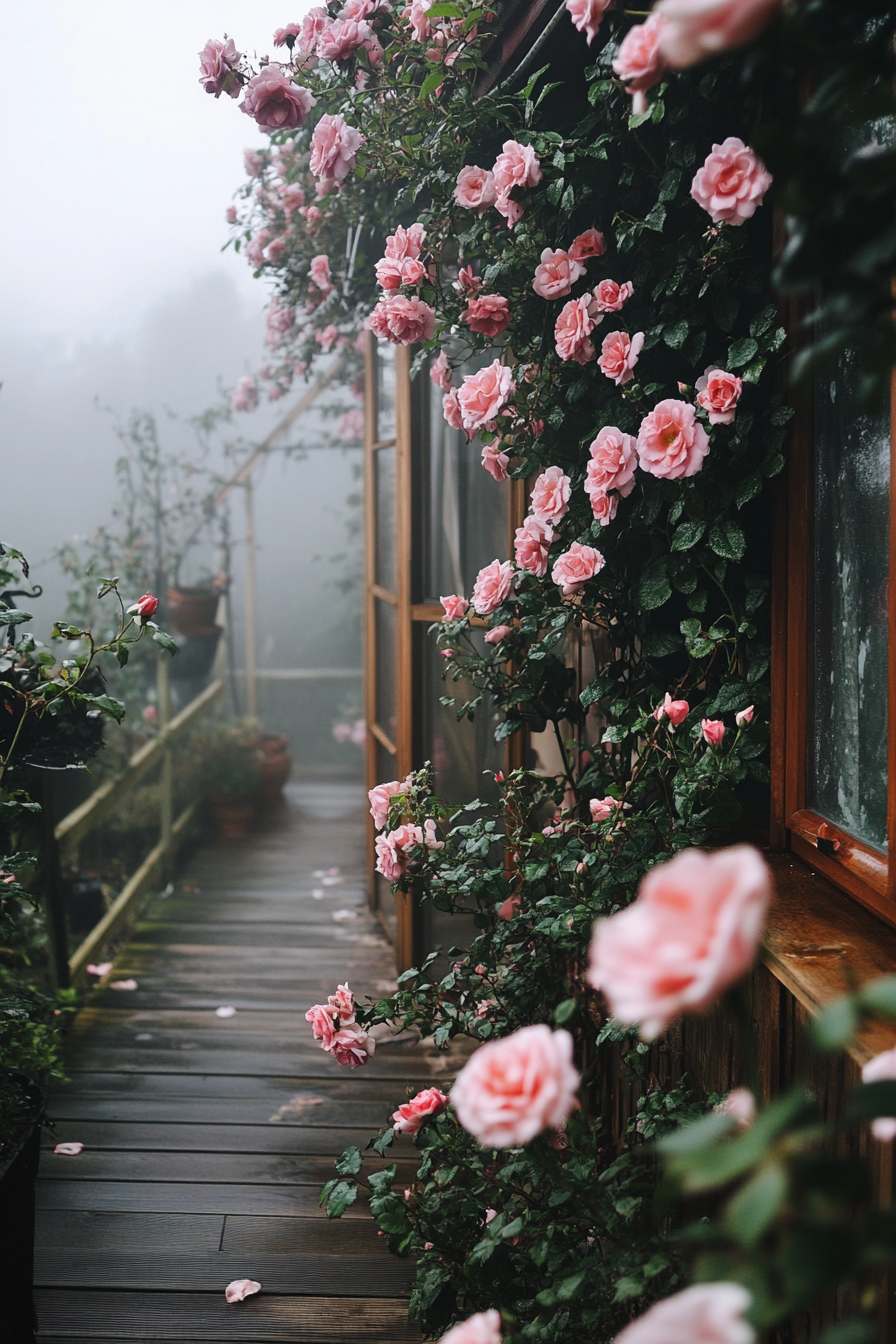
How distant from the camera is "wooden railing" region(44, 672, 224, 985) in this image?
8.95 ft

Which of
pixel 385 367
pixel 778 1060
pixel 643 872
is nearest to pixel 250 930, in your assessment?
pixel 385 367

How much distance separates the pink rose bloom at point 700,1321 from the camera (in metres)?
0.38

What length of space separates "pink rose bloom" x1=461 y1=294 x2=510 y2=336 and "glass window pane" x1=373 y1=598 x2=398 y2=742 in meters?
1.55

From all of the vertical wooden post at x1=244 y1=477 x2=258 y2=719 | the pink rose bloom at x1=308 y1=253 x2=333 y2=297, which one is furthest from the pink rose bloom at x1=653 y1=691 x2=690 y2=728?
the vertical wooden post at x1=244 y1=477 x2=258 y2=719

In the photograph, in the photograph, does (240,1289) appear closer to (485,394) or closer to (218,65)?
(485,394)

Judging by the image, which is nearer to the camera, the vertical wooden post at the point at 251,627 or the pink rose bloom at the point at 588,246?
the pink rose bloom at the point at 588,246

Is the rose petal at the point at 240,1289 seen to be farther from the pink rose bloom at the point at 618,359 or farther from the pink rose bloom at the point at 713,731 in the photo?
the pink rose bloom at the point at 618,359

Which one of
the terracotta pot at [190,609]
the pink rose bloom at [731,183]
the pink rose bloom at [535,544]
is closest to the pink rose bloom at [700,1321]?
the pink rose bloom at [731,183]

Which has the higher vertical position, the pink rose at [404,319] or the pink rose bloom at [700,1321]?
the pink rose at [404,319]

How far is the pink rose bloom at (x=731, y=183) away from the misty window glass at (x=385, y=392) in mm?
1877

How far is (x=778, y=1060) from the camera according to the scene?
1141 mm

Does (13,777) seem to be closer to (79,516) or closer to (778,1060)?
(778,1060)

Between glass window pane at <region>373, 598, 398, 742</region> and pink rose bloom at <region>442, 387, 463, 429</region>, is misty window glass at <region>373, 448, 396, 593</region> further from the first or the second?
pink rose bloom at <region>442, 387, 463, 429</region>

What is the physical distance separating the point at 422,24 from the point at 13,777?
5.89 ft
